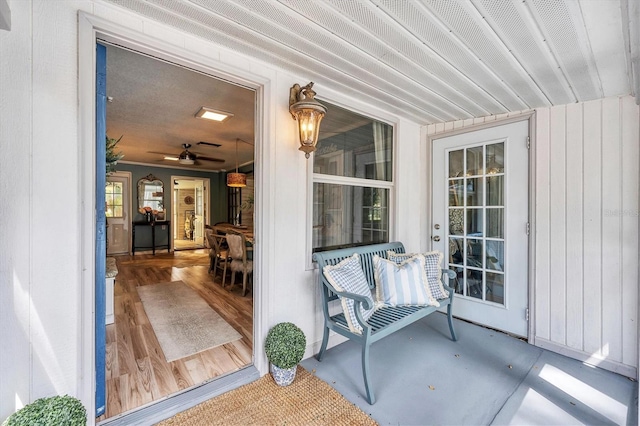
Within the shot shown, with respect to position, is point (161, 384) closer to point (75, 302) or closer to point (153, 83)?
point (75, 302)

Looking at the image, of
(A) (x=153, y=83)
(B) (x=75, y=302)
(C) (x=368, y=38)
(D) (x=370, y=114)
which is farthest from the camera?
(D) (x=370, y=114)

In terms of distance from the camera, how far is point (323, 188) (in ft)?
8.29

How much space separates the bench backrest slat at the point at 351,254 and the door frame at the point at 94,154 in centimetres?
42

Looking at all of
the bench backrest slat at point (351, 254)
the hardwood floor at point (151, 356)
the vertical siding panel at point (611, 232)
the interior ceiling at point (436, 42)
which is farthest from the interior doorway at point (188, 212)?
the vertical siding panel at point (611, 232)

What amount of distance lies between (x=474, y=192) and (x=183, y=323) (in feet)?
11.1

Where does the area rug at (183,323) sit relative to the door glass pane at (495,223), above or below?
below

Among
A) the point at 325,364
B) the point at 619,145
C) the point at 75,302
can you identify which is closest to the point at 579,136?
the point at 619,145

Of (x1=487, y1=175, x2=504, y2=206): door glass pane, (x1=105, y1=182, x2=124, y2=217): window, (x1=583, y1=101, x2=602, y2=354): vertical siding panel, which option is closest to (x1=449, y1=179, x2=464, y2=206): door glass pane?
(x1=487, y1=175, x2=504, y2=206): door glass pane

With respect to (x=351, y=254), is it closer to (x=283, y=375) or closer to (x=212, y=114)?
(x=283, y=375)

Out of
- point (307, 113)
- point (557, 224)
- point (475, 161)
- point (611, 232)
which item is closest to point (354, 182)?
point (307, 113)

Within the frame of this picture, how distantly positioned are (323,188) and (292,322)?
1.16 metres

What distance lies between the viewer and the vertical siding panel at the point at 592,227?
2.30 m

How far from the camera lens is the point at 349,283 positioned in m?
2.12

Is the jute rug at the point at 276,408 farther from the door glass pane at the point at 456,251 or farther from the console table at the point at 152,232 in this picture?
the console table at the point at 152,232
